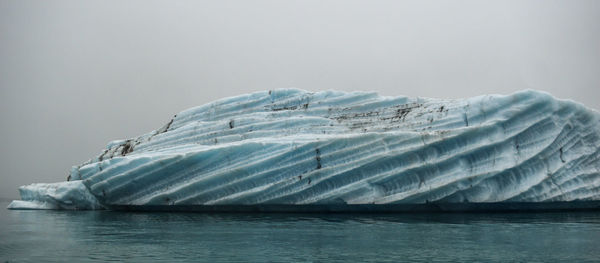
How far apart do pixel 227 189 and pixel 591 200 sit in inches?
331

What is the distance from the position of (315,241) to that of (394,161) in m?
4.78

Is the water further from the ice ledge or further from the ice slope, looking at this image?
the ice ledge

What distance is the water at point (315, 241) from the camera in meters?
5.00

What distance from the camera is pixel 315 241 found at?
611cm

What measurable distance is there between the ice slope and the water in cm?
171

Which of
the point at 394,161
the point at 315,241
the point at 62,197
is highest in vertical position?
the point at 394,161

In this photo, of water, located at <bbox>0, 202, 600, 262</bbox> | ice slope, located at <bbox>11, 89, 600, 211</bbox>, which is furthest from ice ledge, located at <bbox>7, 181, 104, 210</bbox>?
water, located at <bbox>0, 202, 600, 262</bbox>

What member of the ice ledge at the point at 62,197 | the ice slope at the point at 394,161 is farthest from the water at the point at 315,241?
the ice ledge at the point at 62,197

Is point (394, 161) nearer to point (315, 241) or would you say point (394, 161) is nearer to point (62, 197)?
point (315, 241)

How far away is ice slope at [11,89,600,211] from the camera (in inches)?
410

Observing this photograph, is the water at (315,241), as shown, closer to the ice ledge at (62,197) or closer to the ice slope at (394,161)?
the ice slope at (394,161)

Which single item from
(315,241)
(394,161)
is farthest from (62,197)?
(315,241)

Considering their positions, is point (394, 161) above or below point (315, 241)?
above

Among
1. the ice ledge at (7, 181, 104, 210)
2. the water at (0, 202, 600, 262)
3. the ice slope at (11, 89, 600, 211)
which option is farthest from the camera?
the ice ledge at (7, 181, 104, 210)
